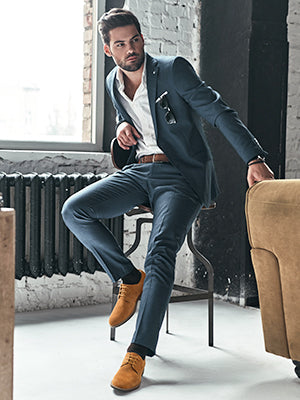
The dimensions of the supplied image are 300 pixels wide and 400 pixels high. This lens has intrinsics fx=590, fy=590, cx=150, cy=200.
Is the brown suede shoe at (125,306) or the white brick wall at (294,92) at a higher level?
the white brick wall at (294,92)

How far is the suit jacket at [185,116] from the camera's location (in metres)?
2.39

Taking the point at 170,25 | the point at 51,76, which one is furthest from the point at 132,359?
the point at 170,25

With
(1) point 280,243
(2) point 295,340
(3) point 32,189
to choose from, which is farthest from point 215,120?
(3) point 32,189

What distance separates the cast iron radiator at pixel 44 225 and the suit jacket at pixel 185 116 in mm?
857

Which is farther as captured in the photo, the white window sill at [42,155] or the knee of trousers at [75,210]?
the white window sill at [42,155]

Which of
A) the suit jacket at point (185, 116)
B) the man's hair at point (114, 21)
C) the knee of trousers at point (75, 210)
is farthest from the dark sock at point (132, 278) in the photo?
the man's hair at point (114, 21)

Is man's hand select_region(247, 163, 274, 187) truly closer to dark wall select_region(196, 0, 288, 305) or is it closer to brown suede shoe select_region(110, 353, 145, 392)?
brown suede shoe select_region(110, 353, 145, 392)

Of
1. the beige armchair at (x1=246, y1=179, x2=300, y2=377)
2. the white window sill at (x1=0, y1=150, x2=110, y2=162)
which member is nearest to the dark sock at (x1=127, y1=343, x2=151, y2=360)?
the beige armchair at (x1=246, y1=179, x2=300, y2=377)

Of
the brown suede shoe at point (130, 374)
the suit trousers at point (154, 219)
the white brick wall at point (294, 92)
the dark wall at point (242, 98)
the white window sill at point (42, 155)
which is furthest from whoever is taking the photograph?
the white brick wall at point (294, 92)

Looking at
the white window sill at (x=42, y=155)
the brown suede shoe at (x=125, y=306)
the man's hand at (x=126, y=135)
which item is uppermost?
the man's hand at (x=126, y=135)

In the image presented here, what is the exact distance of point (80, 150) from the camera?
3.44 m

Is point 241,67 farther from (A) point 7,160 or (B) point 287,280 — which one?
(B) point 287,280

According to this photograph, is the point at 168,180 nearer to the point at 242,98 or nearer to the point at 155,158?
the point at 155,158

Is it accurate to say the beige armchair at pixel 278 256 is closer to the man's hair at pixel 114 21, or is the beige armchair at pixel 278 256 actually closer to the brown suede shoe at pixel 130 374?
the brown suede shoe at pixel 130 374
